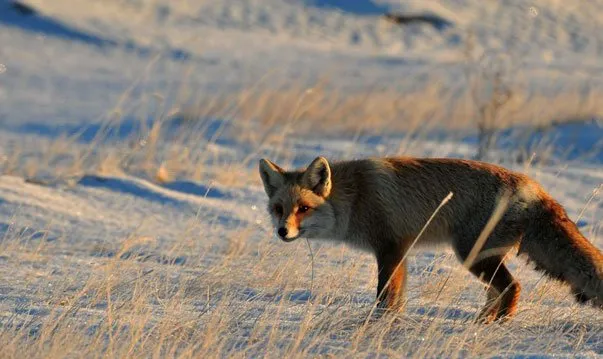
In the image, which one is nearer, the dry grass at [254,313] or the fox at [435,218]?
the dry grass at [254,313]

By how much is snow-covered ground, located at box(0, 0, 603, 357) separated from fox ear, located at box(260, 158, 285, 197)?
18.3 inches

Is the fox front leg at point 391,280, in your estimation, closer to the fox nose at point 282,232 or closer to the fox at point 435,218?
the fox at point 435,218

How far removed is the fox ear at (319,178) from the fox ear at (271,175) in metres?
0.20

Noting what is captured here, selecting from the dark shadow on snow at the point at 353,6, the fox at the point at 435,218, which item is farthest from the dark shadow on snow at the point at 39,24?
the fox at the point at 435,218

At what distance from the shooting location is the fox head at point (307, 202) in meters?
5.12

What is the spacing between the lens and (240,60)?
2422 centimetres

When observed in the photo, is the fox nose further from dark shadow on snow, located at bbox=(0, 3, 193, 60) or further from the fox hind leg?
dark shadow on snow, located at bbox=(0, 3, 193, 60)

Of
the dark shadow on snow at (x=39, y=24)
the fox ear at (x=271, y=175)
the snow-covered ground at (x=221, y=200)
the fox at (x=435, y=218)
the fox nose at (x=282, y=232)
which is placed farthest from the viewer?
the dark shadow on snow at (x=39, y=24)

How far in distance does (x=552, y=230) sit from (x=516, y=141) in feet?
25.8

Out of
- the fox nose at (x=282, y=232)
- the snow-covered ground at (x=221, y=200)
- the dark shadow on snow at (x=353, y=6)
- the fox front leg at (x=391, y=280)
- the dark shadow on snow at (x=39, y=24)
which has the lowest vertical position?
the dark shadow on snow at (x=39, y=24)

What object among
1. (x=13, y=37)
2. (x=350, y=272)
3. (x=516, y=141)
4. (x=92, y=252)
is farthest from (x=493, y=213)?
(x=13, y=37)

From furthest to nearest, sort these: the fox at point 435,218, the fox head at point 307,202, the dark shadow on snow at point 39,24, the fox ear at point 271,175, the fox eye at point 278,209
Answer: the dark shadow on snow at point 39,24
the fox ear at point 271,175
the fox eye at point 278,209
the fox head at point 307,202
the fox at point 435,218

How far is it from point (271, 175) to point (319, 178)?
327mm

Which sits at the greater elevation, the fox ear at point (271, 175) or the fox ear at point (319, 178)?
the fox ear at point (319, 178)
